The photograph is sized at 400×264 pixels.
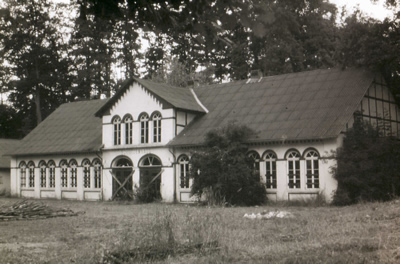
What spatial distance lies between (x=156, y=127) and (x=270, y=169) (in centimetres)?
749

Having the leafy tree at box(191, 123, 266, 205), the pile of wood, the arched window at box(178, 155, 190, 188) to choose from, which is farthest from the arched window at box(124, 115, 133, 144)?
the pile of wood

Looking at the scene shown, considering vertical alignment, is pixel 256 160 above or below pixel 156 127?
below

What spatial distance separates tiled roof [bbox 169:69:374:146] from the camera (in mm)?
26125

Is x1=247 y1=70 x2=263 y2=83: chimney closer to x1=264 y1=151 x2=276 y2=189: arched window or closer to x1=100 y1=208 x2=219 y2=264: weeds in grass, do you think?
x1=264 y1=151 x2=276 y2=189: arched window

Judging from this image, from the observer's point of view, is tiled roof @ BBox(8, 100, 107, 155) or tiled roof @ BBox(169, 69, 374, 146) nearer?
tiled roof @ BBox(169, 69, 374, 146)

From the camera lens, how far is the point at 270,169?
89.1ft

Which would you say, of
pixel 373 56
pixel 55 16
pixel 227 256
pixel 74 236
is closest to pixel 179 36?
pixel 227 256

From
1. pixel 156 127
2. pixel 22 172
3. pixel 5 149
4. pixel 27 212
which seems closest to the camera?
pixel 27 212

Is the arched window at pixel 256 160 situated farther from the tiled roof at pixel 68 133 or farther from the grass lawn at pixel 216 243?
the grass lawn at pixel 216 243

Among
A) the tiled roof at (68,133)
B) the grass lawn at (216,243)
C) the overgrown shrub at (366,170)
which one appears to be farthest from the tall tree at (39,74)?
the grass lawn at (216,243)

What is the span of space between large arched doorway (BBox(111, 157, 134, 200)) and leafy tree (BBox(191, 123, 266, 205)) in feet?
20.7

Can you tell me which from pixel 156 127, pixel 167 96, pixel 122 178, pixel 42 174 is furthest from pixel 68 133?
pixel 167 96

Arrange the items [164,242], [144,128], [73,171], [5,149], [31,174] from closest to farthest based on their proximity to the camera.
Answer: [164,242]
[144,128]
[73,171]
[31,174]
[5,149]

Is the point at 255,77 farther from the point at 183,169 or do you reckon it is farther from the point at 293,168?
the point at 293,168
